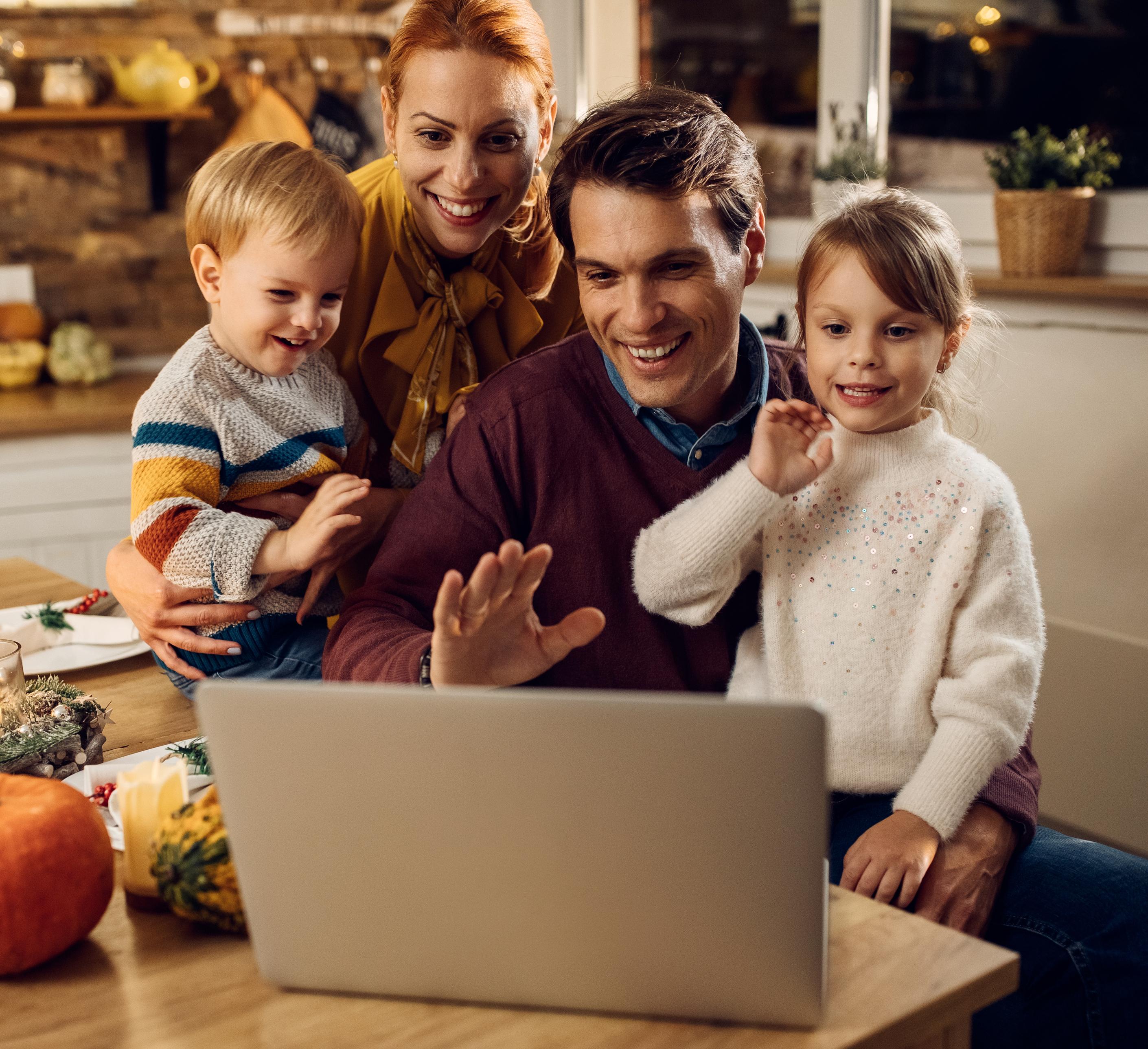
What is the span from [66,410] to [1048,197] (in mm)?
2510

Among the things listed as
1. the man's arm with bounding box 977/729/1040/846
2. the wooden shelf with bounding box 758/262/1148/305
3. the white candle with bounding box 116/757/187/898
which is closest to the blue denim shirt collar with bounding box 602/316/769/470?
the man's arm with bounding box 977/729/1040/846

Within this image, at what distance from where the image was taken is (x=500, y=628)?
42.4 inches

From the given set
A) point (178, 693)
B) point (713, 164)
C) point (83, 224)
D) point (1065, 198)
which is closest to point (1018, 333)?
point (1065, 198)

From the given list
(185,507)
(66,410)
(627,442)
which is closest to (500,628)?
(627,442)

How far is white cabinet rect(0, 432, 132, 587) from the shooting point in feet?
10.6

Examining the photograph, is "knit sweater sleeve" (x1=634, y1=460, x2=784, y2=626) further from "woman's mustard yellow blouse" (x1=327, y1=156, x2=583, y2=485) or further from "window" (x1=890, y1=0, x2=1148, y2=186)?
"window" (x1=890, y1=0, x2=1148, y2=186)

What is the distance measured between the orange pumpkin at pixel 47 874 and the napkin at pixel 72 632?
0.79 metres

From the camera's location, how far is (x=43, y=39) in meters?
3.67

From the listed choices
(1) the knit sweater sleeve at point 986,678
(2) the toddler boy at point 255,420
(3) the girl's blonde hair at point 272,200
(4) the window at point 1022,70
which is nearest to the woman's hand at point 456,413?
(2) the toddler boy at point 255,420

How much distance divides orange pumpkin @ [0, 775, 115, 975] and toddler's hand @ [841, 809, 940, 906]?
0.69 meters

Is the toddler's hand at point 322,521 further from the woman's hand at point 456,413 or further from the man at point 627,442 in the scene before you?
the woman's hand at point 456,413

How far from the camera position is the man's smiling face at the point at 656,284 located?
137 centimetres

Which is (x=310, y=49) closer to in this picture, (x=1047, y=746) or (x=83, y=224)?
(x=83, y=224)

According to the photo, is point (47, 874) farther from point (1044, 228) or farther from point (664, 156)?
point (1044, 228)
